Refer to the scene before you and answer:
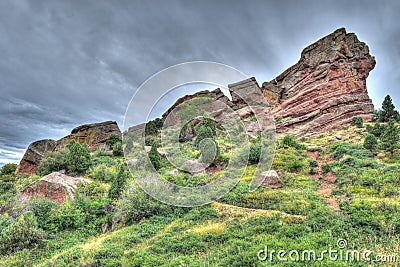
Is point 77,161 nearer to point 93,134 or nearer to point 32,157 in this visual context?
point 32,157

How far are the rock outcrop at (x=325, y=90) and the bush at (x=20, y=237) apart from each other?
2591cm

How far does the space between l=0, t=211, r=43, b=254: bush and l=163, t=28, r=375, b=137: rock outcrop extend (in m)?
25.9

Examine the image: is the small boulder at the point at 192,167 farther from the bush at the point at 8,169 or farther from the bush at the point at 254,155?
the bush at the point at 8,169

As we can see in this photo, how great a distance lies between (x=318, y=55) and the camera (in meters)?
39.2

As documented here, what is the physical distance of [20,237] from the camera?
30.8 feet

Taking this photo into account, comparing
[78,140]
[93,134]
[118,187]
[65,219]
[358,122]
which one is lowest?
[65,219]

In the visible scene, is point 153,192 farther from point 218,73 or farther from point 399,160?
point 399,160

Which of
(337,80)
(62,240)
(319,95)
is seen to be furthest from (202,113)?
(62,240)

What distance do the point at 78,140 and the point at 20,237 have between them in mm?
28636

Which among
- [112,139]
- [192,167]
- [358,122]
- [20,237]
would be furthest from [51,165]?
[358,122]

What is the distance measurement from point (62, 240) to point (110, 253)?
12.3 ft

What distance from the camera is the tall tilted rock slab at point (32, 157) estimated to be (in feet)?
90.3

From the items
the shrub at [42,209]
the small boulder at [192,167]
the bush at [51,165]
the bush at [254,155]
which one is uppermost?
the bush at [254,155]

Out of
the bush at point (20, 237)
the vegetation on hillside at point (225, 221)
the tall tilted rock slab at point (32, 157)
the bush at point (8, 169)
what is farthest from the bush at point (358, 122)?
the bush at point (8, 169)
